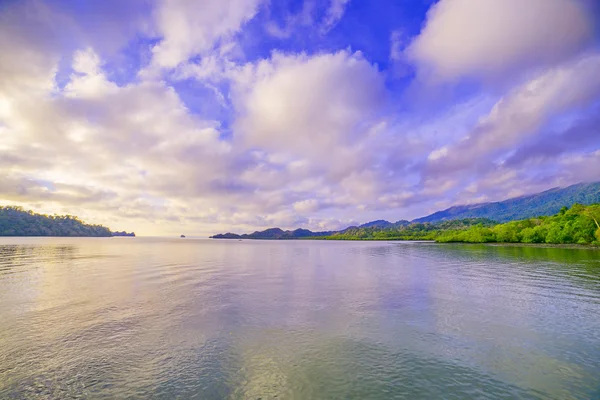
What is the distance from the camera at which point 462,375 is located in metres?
13.8

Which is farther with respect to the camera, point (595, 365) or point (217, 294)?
point (217, 294)

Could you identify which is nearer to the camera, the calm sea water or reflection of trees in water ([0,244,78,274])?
the calm sea water

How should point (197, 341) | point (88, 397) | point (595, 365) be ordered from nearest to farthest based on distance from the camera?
point (88, 397) < point (595, 365) < point (197, 341)

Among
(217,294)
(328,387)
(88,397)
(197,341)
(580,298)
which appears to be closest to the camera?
(88,397)

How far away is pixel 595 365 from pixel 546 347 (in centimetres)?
246

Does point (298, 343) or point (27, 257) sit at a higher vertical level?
point (27, 257)

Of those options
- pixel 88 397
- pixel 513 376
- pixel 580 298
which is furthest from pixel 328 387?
pixel 580 298

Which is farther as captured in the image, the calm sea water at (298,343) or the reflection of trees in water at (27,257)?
the reflection of trees in water at (27,257)

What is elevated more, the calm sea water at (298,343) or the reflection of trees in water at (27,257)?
the reflection of trees in water at (27,257)

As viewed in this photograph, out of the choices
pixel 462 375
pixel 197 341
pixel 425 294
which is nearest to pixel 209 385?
pixel 197 341

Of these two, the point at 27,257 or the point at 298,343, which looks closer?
the point at 298,343

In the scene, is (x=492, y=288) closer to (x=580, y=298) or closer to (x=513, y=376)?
(x=580, y=298)

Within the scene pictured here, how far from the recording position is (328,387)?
12.7m

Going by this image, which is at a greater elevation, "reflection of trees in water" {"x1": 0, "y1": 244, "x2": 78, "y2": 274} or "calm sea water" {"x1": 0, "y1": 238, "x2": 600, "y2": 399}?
"reflection of trees in water" {"x1": 0, "y1": 244, "x2": 78, "y2": 274}
